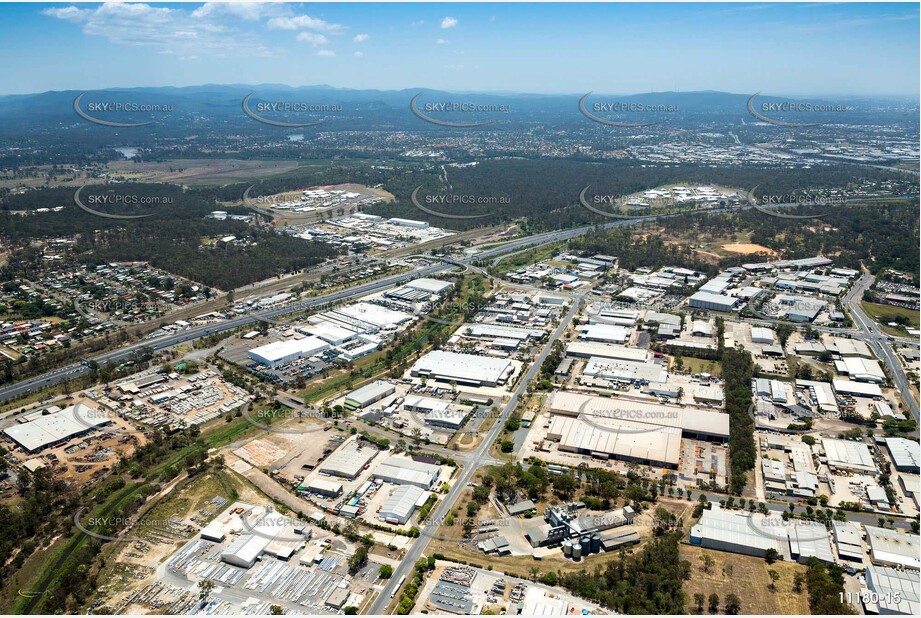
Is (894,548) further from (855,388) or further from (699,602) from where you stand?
(855,388)

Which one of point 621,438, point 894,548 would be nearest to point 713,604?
point 894,548

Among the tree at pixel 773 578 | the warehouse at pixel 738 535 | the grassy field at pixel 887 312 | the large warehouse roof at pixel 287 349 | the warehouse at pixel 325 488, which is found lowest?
the warehouse at pixel 325 488

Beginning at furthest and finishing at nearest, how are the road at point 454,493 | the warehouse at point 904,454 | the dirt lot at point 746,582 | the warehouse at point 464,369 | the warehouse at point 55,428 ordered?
the warehouse at point 464,369 < the warehouse at point 55,428 < the warehouse at point 904,454 < the road at point 454,493 < the dirt lot at point 746,582

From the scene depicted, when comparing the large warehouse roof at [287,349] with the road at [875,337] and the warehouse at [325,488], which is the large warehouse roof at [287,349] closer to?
the warehouse at [325,488]

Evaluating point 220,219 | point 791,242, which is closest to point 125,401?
point 220,219

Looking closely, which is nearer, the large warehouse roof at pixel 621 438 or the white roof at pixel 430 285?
the large warehouse roof at pixel 621 438

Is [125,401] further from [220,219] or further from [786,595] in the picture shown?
[220,219]

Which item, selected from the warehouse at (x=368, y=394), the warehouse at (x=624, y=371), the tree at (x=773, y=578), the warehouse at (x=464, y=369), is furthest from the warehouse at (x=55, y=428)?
the tree at (x=773, y=578)
